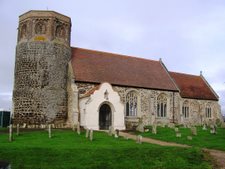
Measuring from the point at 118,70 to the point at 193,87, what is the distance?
13.5 metres

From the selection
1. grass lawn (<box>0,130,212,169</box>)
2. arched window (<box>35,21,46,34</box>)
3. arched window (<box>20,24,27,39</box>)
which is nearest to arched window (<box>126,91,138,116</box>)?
arched window (<box>35,21,46,34</box>)

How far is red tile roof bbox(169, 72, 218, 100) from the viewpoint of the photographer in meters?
43.0

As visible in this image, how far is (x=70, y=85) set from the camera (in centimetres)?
3284

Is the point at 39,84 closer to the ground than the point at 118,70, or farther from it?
closer to the ground

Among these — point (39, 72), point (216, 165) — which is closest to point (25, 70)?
point (39, 72)

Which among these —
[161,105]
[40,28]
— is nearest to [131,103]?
[161,105]

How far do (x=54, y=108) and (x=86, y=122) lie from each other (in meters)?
3.79

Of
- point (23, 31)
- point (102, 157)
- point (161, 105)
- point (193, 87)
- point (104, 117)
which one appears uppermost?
point (23, 31)

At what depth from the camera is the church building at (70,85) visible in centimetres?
3144

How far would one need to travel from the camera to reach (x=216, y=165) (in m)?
16.5

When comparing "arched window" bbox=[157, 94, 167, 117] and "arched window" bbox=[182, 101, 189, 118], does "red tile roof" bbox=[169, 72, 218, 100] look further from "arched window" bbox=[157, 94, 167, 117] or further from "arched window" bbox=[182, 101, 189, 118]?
"arched window" bbox=[157, 94, 167, 117]

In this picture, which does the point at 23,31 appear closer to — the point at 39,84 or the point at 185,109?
the point at 39,84

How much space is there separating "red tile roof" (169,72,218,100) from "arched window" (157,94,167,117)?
3.43m

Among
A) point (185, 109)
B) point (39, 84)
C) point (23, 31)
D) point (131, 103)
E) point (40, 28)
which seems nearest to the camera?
→ point (39, 84)
